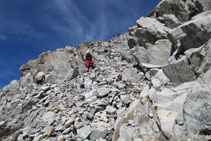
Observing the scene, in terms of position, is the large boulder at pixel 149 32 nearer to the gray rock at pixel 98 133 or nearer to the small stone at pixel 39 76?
the gray rock at pixel 98 133

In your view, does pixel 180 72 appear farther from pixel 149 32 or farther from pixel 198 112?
pixel 149 32

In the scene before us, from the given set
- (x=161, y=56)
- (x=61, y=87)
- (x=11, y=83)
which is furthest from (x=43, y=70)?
(x=161, y=56)

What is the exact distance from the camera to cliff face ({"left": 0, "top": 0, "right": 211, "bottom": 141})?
545 cm

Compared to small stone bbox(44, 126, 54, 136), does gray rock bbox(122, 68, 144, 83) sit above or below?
above

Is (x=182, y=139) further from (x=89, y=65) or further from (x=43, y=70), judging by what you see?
(x=43, y=70)

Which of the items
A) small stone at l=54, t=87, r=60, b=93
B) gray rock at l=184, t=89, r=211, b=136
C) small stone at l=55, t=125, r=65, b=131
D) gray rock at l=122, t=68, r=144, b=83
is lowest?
gray rock at l=184, t=89, r=211, b=136

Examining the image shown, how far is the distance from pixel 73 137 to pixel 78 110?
235 cm

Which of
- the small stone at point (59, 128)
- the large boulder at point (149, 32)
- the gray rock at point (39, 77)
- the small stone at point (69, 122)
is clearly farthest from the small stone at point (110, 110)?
the gray rock at point (39, 77)

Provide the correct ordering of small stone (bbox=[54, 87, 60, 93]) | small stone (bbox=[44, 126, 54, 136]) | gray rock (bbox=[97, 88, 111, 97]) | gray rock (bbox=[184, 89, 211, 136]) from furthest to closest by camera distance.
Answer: small stone (bbox=[54, 87, 60, 93]) → gray rock (bbox=[97, 88, 111, 97]) → small stone (bbox=[44, 126, 54, 136]) → gray rock (bbox=[184, 89, 211, 136])

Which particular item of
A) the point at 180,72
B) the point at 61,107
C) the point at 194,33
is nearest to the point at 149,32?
the point at 194,33

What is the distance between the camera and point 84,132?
756cm

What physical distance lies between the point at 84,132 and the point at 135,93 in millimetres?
4862

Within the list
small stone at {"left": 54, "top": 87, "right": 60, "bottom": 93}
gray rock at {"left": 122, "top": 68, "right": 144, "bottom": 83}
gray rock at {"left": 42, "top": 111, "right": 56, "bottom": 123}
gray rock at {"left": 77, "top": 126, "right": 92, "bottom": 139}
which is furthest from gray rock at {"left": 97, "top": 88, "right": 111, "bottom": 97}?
small stone at {"left": 54, "top": 87, "right": 60, "bottom": 93}

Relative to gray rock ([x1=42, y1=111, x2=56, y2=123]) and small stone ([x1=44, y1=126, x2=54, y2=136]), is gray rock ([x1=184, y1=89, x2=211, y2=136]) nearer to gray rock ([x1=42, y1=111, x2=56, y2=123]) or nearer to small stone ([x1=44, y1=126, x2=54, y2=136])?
small stone ([x1=44, y1=126, x2=54, y2=136])
